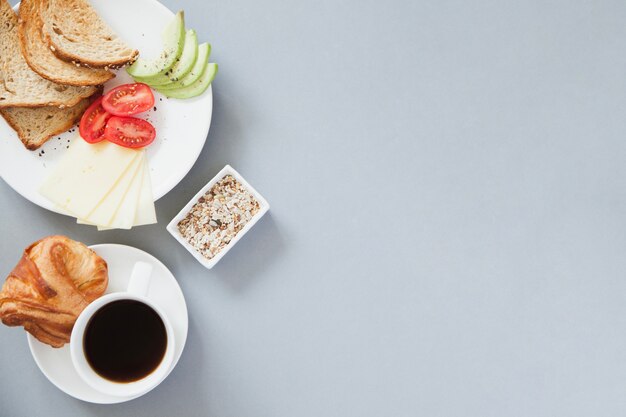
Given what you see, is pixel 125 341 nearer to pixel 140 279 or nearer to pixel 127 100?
pixel 140 279

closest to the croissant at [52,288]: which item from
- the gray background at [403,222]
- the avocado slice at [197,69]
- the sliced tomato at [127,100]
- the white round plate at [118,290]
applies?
the white round plate at [118,290]

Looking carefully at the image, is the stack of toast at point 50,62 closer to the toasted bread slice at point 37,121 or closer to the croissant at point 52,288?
the toasted bread slice at point 37,121

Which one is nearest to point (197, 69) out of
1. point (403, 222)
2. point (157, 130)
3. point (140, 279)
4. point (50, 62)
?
point (157, 130)

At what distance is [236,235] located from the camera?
1.34 metres

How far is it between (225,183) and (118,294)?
0.33 m

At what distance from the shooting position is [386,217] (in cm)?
145

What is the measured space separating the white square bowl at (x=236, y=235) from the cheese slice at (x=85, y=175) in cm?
15

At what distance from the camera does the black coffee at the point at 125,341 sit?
1.25 m

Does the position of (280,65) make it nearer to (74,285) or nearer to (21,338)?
(74,285)

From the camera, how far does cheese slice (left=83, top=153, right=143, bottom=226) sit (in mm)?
1298

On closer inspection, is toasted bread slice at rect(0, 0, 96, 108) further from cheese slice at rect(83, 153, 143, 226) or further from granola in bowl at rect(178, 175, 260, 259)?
granola in bowl at rect(178, 175, 260, 259)

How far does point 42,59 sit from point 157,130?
11.1 inches

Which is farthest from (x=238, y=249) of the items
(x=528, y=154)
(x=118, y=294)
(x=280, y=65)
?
(x=528, y=154)

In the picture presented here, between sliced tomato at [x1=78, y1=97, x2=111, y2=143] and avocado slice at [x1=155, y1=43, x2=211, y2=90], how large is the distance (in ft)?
0.48
